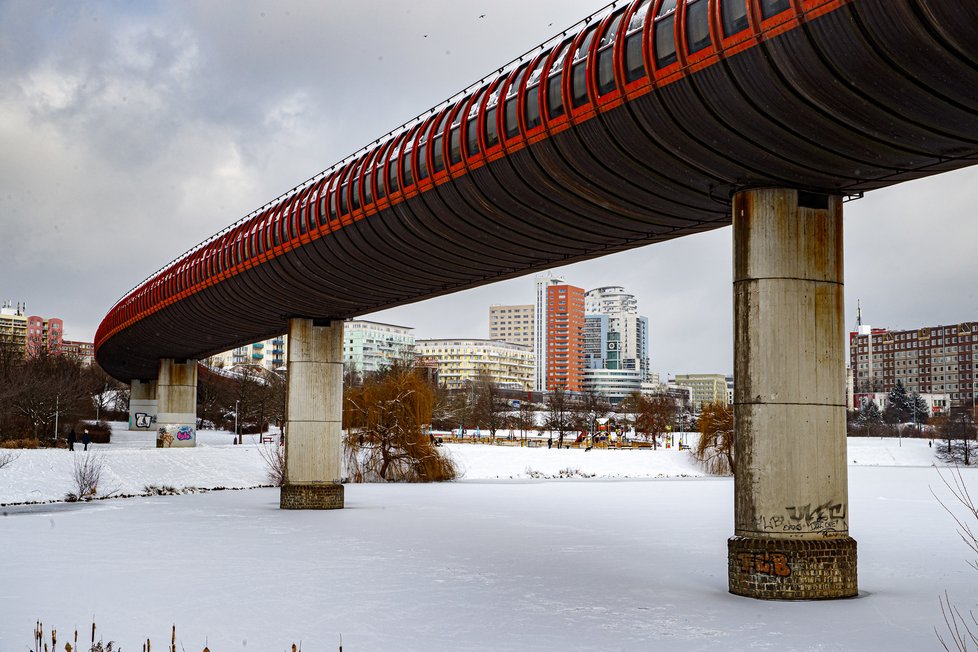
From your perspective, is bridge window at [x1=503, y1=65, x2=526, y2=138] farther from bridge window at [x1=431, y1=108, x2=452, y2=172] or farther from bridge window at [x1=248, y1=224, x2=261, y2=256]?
bridge window at [x1=248, y1=224, x2=261, y2=256]

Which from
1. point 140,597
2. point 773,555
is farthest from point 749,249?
point 140,597

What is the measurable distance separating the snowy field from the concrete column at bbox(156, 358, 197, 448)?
19.0 m

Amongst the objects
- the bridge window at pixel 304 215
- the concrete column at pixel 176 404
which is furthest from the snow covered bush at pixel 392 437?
the bridge window at pixel 304 215

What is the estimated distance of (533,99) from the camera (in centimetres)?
1816

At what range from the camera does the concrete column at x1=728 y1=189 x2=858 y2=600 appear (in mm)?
16562

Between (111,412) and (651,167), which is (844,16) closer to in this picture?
(651,167)

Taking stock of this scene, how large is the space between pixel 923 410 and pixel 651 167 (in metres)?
141

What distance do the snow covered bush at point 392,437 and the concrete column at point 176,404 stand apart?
14.9 meters

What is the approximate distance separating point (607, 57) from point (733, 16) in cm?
306

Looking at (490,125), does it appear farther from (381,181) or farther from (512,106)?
(381,181)

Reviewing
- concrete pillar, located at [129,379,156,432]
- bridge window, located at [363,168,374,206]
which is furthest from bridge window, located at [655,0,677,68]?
concrete pillar, located at [129,379,156,432]

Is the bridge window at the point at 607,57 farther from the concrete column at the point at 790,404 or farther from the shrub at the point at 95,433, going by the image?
the shrub at the point at 95,433

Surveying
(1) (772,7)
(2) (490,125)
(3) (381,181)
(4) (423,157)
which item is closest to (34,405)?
(3) (381,181)

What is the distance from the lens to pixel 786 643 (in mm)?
13289
